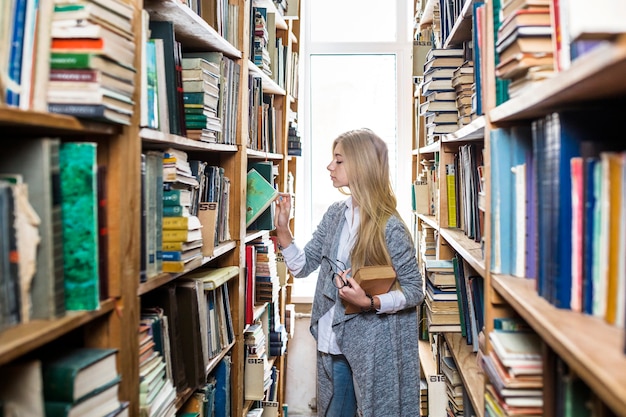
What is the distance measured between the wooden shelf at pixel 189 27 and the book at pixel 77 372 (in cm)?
96

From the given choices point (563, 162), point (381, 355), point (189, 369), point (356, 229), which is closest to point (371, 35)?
point (356, 229)

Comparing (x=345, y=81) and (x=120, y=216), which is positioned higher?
(x=345, y=81)

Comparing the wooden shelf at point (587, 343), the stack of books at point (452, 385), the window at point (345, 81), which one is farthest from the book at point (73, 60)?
the window at point (345, 81)

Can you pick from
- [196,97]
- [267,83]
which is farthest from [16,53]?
[267,83]

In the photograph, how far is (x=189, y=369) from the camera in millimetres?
1737

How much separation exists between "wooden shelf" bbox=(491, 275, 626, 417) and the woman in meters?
1.22

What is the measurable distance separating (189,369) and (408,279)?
0.96 m

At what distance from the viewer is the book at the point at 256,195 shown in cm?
244

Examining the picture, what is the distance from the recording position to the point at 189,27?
1809mm

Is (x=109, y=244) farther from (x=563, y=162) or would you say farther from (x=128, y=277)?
(x=563, y=162)

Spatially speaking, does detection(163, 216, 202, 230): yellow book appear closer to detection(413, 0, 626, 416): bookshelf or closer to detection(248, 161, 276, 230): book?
detection(413, 0, 626, 416): bookshelf

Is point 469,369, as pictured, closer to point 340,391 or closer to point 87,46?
point 340,391

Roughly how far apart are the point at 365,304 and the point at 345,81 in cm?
288

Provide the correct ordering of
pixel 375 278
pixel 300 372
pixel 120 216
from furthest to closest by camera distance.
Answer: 1. pixel 300 372
2. pixel 375 278
3. pixel 120 216
